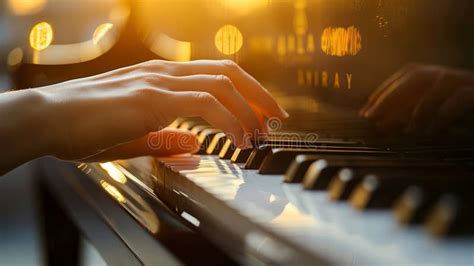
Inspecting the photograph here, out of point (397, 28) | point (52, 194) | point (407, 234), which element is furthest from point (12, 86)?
point (407, 234)

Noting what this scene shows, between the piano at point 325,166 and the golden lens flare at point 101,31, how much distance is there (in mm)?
682

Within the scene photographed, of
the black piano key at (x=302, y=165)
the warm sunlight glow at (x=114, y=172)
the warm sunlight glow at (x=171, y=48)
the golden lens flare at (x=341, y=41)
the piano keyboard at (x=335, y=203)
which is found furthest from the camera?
the warm sunlight glow at (x=171, y=48)

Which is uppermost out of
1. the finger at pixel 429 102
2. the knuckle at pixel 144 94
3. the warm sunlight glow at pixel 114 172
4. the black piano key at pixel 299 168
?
the finger at pixel 429 102

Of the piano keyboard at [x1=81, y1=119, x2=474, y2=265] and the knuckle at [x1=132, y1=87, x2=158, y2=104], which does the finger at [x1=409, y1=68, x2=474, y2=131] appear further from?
the knuckle at [x1=132, y1=87, x2=158, y2=104]

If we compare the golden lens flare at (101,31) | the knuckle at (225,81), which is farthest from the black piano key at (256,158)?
the golden lens flare at (101,31)

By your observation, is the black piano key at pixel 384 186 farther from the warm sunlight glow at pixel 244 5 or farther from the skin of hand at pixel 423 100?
the warm sunlight glow at pixel 244 5

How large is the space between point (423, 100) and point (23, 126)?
0.52 m

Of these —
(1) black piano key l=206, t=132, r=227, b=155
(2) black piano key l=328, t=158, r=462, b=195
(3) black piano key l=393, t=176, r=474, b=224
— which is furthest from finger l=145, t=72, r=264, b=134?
(3) black piano key l=393, t=176, r=474, b=224

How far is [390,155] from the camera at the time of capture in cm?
63

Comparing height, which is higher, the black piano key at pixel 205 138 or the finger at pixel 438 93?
the finger at pixel 438 93

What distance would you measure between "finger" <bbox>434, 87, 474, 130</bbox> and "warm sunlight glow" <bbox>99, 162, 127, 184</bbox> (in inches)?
20.8

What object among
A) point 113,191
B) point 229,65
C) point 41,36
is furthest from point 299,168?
point 41,36

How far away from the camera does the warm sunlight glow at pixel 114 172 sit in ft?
3.11

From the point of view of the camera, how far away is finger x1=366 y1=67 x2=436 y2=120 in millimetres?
568
